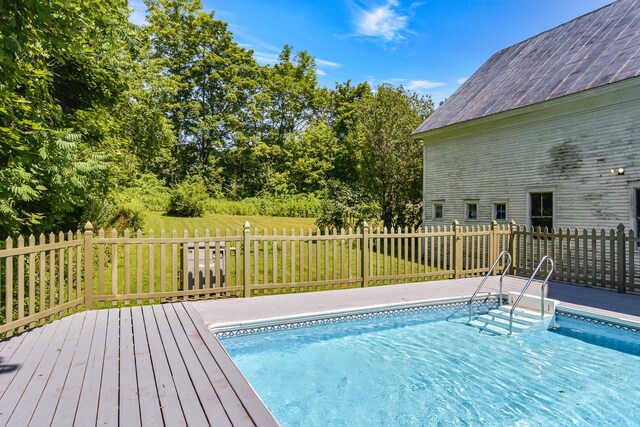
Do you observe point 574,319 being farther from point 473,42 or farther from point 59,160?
point 473,42

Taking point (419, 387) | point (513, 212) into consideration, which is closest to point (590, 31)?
point (513, 212)

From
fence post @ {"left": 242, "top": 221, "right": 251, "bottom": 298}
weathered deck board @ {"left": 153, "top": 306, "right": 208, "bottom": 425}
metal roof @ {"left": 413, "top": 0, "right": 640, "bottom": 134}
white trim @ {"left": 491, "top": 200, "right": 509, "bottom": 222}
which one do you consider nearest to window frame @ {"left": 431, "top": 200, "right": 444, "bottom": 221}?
white trim @ {"left": 491, "top": 200, "right": 509, "bottom": 222}

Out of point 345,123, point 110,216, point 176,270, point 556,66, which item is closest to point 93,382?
point 176,270

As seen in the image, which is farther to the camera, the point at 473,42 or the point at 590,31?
the point at 473,42

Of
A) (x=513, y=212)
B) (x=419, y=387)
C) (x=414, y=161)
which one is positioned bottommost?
(x=419, y=387)

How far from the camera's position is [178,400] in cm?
295

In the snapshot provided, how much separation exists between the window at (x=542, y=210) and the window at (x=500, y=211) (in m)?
0.87

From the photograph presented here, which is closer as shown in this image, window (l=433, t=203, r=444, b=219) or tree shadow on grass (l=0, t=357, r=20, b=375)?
tree shadow on grass (l=0, t=357, r=20, b=375)

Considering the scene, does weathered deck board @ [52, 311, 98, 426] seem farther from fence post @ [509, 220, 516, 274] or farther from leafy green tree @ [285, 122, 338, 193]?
leafy green tree @ [285, 122, 338, 193]

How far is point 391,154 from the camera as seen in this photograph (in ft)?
54.5

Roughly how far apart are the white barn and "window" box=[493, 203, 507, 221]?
0.03 metres

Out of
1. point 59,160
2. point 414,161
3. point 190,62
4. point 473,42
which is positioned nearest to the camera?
point 59,160

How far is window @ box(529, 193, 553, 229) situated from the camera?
34.0 feet

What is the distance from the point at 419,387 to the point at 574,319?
3484mm
